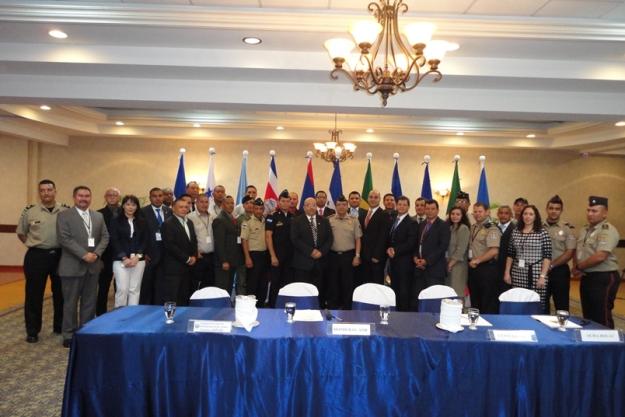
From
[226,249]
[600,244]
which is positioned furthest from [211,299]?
[600,244]

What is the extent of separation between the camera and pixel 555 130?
8320mm

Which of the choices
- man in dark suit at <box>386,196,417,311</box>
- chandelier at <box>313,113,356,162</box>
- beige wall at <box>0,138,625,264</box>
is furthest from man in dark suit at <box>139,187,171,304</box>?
beige wall at <box>0,138,625,264</box>

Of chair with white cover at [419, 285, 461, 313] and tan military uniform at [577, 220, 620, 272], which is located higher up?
tan military uniform at [577, 220, 620, 272]

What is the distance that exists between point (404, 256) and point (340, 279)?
90 cm

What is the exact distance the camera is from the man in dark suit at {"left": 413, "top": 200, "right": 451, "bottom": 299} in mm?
4867

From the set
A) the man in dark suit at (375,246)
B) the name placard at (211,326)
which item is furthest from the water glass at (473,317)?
the man in dark suit at (375,246)

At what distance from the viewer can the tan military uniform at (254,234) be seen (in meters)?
5.39

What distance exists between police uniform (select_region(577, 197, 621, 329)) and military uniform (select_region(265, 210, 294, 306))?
3.28 meters

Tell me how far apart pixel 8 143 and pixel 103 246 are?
6.07m

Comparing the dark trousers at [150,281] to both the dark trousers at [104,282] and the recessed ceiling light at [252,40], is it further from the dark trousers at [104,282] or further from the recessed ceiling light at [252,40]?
the recessed ceiling light at [252,40]

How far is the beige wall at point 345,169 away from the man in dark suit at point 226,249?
14.0 ft

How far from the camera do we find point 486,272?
4.82 m

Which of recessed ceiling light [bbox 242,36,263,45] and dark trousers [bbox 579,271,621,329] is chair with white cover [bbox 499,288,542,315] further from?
recessed ceiling light [bbox 242,36,263,45]

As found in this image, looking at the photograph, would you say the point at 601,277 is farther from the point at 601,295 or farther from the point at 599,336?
the point at 599,336
